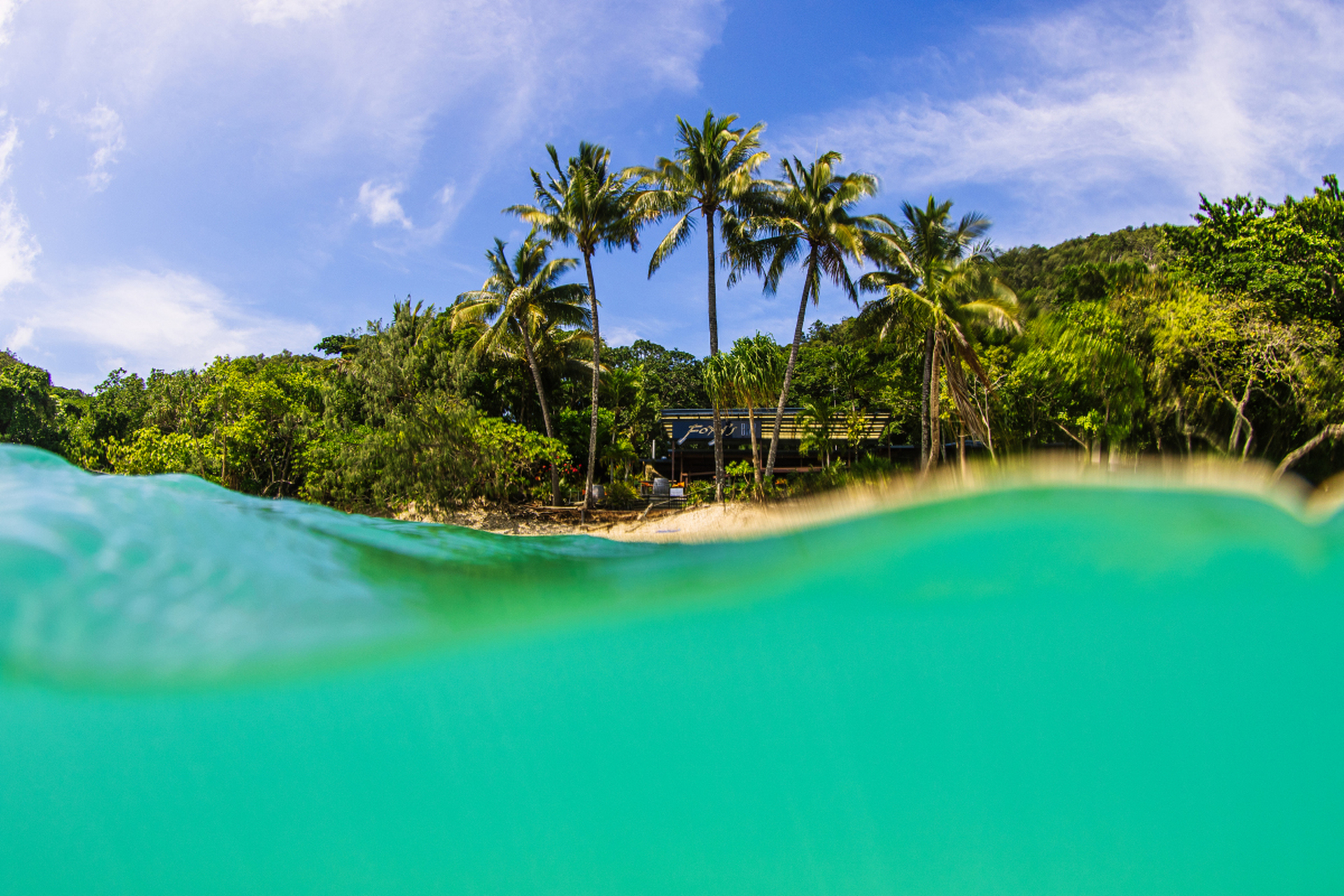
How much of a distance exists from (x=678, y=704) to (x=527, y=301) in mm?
19179

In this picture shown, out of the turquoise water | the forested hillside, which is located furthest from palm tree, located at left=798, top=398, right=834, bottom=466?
the turquoise water

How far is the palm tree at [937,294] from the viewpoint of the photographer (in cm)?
1741

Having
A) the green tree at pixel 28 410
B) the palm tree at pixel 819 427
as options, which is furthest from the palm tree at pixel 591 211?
→ the green tree at pixel 28 410

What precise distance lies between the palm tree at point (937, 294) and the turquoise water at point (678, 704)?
35.7 feet

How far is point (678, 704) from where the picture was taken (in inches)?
232

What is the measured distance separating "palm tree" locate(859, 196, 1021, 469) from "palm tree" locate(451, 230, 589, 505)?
10372 mm

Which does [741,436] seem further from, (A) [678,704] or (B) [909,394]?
(A) [678,704]

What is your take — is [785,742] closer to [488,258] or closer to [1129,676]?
[1129,676]

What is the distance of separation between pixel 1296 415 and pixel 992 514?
21785 mm

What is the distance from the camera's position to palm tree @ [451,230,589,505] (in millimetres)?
22641

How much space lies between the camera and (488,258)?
23.2m

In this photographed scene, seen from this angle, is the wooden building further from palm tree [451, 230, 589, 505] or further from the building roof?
palm tree [451, 230, 589, 505]

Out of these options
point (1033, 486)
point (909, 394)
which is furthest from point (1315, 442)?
point (1033, 486)

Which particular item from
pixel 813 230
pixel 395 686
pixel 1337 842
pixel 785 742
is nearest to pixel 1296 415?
pixel 813 230
